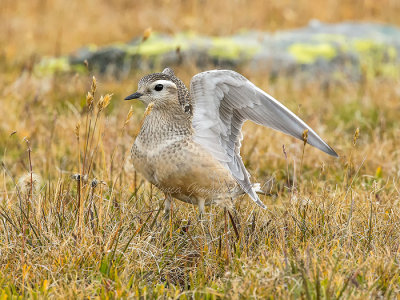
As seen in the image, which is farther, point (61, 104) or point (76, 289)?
point (61, 104)

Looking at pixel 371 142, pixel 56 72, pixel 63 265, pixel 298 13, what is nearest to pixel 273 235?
pixel 63 265

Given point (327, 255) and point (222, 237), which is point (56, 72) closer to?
point (222, 237)

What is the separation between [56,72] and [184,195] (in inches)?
216

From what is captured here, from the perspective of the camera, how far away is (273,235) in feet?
13.0

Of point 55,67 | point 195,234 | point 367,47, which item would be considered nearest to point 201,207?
point 195,234

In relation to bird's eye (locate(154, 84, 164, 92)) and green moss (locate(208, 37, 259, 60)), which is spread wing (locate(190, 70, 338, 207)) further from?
green moss (locate(208, 37, 259, 60))

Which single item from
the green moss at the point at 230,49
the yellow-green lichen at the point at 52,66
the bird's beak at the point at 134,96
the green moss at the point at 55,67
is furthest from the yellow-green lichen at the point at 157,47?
the bird's beak at the point at 134,96

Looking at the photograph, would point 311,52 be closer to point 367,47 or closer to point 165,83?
point 367,47

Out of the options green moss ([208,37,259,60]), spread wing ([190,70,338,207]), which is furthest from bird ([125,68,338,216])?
green moss ([208,37,259,60])

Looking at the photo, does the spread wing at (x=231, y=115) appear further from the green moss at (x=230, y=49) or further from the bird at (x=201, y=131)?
the green moss at (x=230, y=49)

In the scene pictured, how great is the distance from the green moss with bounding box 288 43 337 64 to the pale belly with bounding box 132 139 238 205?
5.99 m

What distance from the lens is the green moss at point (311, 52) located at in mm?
9984

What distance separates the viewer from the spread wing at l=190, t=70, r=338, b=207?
4.21 metres

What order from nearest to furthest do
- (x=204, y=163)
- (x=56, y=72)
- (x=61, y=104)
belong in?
(x=204, y=163)
(x=61, y=104)
(x=56, y=72)
